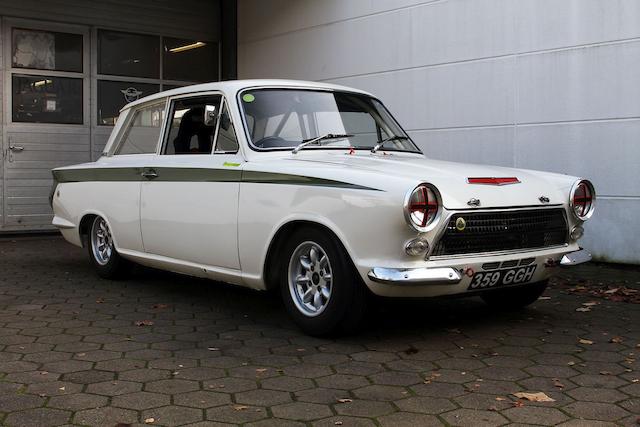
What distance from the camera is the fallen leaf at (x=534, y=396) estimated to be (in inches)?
133

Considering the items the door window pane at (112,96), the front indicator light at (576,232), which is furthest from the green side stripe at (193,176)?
the door window pane at (112,96)

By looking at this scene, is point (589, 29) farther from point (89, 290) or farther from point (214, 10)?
point (214, 10)

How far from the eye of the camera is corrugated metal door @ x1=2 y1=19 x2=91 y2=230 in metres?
11.0

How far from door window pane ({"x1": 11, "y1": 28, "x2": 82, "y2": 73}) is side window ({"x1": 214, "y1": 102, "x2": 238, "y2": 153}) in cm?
720

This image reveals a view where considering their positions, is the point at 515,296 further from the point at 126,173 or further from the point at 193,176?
the point at 126,173

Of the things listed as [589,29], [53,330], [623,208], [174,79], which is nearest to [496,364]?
[53,330]

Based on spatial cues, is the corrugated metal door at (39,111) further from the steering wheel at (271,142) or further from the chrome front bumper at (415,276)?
the chrome front bumper at (415,276)

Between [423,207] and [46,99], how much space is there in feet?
29.8

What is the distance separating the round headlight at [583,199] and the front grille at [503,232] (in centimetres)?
15

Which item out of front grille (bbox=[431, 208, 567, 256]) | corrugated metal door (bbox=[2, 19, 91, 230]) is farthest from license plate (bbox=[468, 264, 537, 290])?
corrugated metal door (bbox=[2, 19, 91, 230])

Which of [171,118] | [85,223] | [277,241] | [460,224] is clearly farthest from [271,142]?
[85,223]

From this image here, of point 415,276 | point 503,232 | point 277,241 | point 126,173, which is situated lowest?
point 415,276

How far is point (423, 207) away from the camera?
157 inches

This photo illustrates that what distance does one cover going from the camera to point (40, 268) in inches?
301
